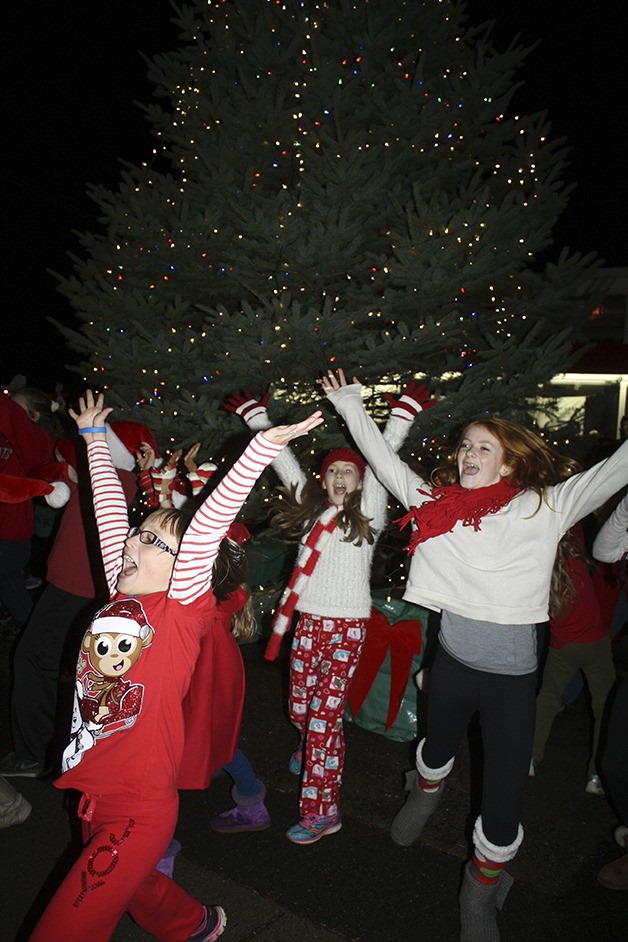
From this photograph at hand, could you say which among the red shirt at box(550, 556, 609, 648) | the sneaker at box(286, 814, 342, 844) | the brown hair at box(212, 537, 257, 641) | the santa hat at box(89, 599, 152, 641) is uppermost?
the brown hair at box(212, 537, 257, 641)

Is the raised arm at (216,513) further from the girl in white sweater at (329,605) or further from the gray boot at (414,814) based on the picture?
the gray boot at (414,814)

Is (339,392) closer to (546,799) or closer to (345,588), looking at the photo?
(345,588)

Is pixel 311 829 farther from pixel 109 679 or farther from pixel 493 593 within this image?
pixel 109 679

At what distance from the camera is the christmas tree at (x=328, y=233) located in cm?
415

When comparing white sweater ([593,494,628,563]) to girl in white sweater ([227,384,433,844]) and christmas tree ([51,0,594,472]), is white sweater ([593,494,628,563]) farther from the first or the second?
christmas tree ([51,0,594,472])

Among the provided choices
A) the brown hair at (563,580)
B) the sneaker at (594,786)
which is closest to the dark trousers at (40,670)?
the brown hair at (563,580)

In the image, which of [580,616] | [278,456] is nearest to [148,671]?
[278,456]

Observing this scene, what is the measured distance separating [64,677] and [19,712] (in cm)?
140

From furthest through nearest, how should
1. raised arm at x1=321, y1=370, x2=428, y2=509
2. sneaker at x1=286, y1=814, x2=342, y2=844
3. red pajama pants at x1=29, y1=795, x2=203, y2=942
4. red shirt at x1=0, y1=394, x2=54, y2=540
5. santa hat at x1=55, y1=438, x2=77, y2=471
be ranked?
red shirt at x1=0, y1=394, x2=54, y2=540, santa hat at x1=55, y1=438, x2=77, y2=471, sneaker at x1=286, y1=814, x2=342, y2=844, raised arm at x1=321, y1=370, x2=428, y2=509, red pajama pants at x1=29, y1=795, x2=203, y2=942

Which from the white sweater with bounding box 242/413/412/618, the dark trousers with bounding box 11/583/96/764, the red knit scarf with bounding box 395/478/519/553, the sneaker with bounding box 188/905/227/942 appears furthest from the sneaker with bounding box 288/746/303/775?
the red knit scarf with bounding box 395/478/519/553

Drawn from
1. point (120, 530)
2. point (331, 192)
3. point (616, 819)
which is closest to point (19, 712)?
point (120, 530)

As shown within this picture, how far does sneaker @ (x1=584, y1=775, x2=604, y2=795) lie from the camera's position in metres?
3.51

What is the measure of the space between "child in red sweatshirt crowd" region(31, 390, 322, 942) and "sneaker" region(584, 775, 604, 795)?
239cm

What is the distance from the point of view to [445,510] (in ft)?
8.80
